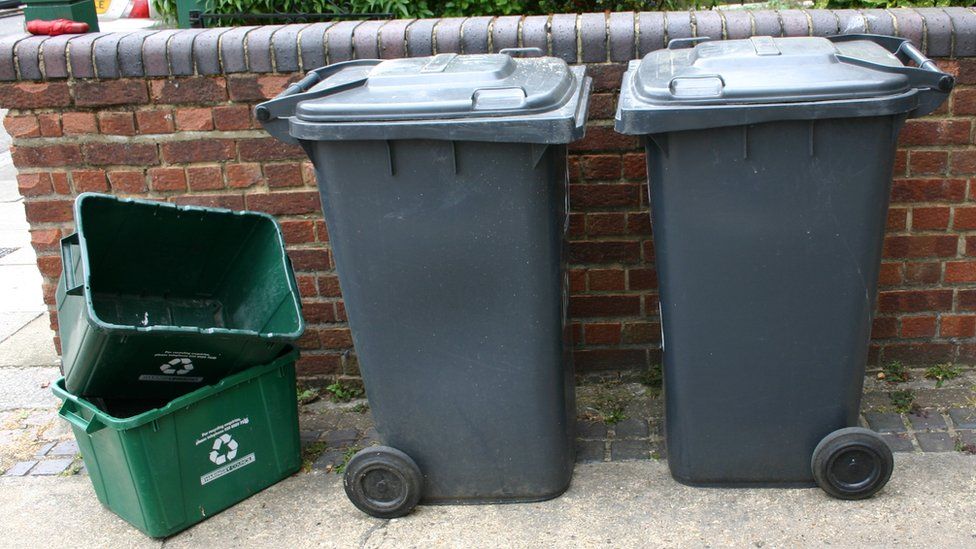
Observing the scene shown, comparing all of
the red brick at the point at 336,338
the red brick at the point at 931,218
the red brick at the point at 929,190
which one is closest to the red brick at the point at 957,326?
the red brick at the point at 931,218

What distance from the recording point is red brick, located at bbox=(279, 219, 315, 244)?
4.16 meters

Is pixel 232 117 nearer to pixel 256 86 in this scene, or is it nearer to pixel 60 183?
pixel 256 86

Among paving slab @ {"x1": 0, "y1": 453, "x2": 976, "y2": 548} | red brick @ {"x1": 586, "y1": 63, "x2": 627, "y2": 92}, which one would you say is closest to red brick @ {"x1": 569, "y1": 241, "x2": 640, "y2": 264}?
red brick @ {"x1": 586, "y1": 63, "x2": 627, "y2": 92}

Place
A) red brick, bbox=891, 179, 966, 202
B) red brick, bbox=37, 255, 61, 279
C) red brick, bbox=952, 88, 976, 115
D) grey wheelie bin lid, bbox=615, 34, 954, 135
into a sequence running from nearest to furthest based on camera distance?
grey wheelie bin lid, bbox=615, 34, 954, 135
red brick, bbox=952, 88, 976, 115
red brick, bbox=891, 179, 966, 202
red brick, bbox=37, 255, 61, 279

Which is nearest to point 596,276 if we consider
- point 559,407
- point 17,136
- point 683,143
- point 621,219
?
point 621,219

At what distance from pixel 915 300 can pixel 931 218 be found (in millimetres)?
344

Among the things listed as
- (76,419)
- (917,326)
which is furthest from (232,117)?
(917,326)

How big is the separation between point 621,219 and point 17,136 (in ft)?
8.03

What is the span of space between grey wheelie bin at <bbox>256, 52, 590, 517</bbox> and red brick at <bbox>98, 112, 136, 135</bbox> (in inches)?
39.2

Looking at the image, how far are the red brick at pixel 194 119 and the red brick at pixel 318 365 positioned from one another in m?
1.04

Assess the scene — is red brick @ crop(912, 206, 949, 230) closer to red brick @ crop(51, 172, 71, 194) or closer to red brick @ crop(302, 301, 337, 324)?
red brick @ crop(302, 301, 337, 324)

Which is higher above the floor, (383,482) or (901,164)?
(901,164)

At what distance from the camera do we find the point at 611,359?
167 inches

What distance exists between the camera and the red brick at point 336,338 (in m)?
4.30
